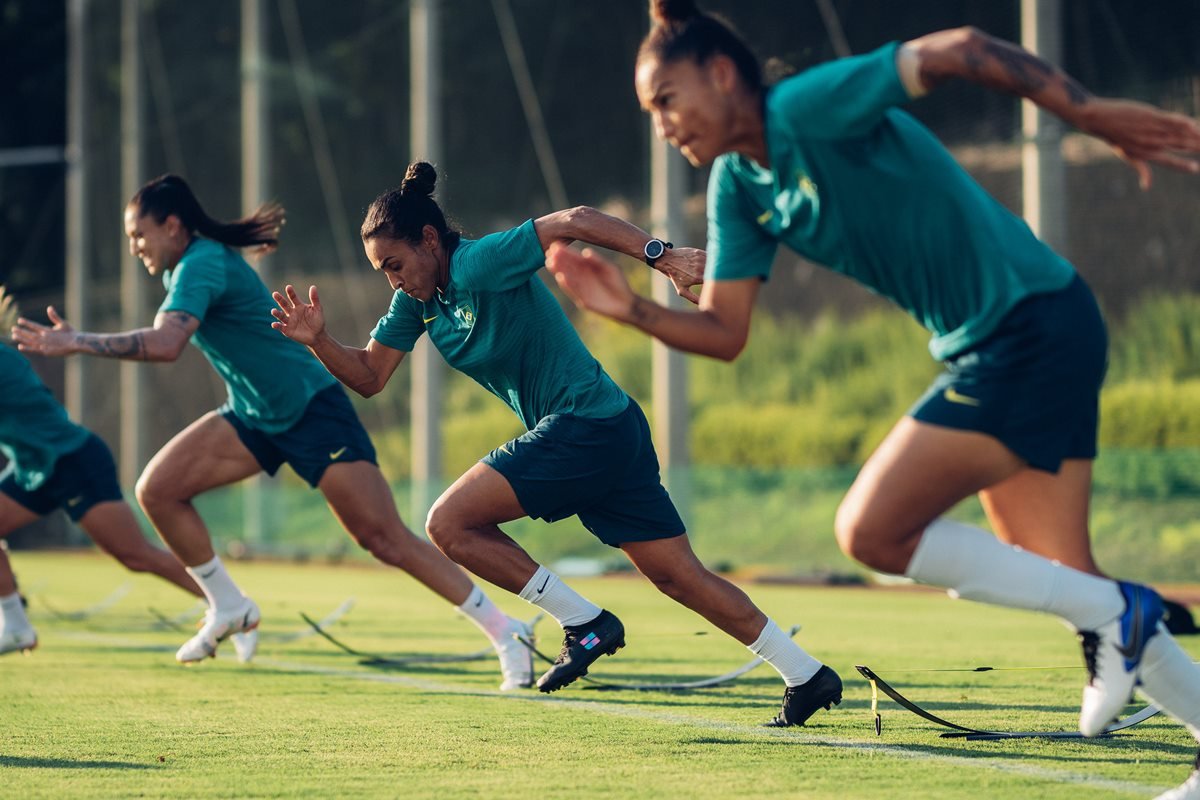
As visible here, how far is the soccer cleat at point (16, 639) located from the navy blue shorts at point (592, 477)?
3.92 meters

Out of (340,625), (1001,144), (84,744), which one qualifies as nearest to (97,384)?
(1001,144)

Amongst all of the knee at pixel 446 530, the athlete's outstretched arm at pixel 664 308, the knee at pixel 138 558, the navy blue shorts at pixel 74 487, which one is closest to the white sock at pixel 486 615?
the knee at pixel 446 530

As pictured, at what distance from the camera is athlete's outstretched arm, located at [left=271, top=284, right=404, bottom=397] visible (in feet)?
19.8

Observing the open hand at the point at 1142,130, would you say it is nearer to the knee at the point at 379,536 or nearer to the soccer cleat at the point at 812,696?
the soccer cleat at the point at 812,696

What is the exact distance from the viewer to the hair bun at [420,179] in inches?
246

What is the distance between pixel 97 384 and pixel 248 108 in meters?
7.38

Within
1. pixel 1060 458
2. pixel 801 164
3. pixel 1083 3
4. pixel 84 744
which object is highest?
pixel 1083 3

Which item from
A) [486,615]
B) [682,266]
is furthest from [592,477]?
[486,615]

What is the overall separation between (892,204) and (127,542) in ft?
20.1

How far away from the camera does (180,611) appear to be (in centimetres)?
1273

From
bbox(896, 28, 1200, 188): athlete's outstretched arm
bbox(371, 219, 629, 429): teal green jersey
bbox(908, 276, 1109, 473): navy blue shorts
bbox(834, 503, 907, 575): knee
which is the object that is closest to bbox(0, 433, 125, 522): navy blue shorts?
bbox(371, 219, 629, 429): teal green jersey

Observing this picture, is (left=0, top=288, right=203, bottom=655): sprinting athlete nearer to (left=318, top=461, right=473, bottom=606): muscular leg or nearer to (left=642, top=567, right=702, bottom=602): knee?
(left=318, top=461, right=473, bottom=606): muscular leg

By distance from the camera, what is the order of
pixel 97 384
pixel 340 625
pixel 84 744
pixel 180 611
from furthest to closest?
pixel 97 384
pixel 180 611
pixel 340 625
pixel 84 744

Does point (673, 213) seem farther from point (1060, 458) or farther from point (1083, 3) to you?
point (1060, 458)
